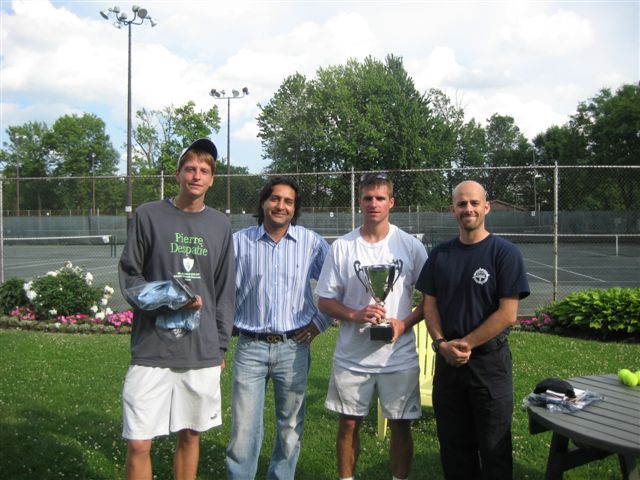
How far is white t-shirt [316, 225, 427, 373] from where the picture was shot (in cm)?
340

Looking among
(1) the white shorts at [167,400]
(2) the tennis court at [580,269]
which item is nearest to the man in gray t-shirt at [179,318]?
(1) the white shorts at [167,400]

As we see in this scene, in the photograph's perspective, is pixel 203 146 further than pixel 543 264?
No

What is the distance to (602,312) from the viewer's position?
815 centimetres

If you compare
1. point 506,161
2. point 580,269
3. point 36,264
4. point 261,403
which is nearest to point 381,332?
point 261,403

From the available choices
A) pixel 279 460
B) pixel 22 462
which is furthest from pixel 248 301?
pixel 22 462

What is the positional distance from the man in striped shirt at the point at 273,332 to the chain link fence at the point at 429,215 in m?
6.33

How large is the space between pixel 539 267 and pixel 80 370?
1725cm

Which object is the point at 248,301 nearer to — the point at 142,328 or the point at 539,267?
the point at 142,328

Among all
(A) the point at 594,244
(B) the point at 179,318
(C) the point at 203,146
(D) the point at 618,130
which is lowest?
(A) the point at 594,244

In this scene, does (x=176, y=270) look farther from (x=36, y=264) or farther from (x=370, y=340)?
(x=36, y=264)

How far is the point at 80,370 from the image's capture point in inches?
267

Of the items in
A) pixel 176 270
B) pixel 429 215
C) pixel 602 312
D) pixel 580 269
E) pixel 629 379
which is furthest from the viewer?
pixel 580 269

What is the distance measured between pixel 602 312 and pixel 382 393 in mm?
5999

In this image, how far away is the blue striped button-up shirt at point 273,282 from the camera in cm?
341
